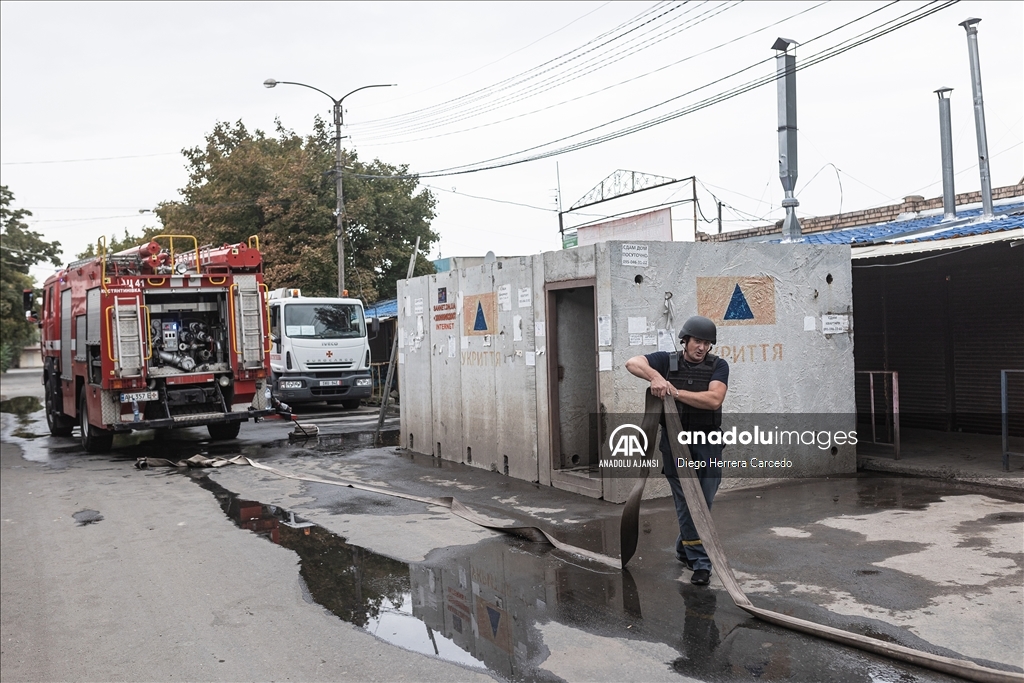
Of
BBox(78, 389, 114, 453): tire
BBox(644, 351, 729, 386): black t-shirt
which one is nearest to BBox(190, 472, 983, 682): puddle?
BBox(644, 351, 729, 386): black t-shirt

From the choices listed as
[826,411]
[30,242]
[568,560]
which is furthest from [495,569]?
[30,242]

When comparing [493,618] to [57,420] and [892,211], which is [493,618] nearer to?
[57,420]

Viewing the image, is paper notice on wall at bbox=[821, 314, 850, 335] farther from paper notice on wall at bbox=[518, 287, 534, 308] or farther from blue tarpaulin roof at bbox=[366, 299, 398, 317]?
blue tarpaulin roof at bbox=[366, 299, 398, 317]

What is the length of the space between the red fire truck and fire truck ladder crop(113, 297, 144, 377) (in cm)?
1

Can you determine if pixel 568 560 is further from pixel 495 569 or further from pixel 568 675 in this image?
pixel 568 675

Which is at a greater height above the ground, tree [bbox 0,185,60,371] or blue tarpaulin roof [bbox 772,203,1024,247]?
tree [bbox 0,185,60,371]

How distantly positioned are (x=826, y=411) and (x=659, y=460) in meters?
2.34

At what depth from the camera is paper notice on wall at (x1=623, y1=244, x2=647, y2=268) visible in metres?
9.10

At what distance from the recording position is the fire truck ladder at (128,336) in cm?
1332

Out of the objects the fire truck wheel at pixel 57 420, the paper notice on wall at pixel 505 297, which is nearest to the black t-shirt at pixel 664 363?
the paper notice on wall at pixel 505 297

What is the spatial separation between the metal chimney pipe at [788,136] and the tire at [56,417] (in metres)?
14.4

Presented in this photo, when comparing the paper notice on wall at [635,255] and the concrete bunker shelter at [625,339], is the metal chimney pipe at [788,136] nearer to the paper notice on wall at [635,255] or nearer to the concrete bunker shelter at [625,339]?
the concrete bunker shelter at [625,339]

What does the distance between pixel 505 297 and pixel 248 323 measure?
547 centimetres

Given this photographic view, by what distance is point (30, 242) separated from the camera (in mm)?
43156
